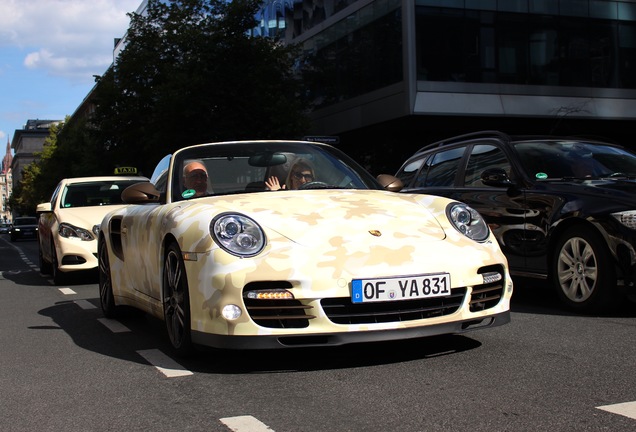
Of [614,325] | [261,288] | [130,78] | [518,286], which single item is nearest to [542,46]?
[130,78]

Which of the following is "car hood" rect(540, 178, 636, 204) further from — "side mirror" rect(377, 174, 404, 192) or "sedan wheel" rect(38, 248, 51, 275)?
"sedan wheel" rect(38, 248, 51, 275)

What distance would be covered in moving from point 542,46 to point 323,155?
93.6 ft

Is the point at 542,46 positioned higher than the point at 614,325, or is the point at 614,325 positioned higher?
the point at 542,46

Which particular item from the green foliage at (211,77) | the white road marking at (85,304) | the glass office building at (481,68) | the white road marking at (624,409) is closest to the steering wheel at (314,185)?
the white road marking at (624,409)

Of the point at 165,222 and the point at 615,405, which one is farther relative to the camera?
the point at 165,222

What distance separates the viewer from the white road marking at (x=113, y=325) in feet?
21.5

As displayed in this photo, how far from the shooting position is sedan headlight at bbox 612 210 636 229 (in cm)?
623

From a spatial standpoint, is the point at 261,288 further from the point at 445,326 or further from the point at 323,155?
the point at 323,155

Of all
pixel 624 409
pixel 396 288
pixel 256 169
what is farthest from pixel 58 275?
pixel 624 409

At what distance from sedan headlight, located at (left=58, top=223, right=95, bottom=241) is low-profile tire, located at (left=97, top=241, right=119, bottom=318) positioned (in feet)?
13.6

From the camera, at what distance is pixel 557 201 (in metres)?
6.95

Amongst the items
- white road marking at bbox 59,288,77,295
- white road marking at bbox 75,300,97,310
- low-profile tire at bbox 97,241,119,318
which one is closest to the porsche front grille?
low-profile tire at bbox 97,241,119,318

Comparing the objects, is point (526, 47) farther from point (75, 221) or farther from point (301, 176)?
point (301, 176)

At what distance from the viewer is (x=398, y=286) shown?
173 inches
